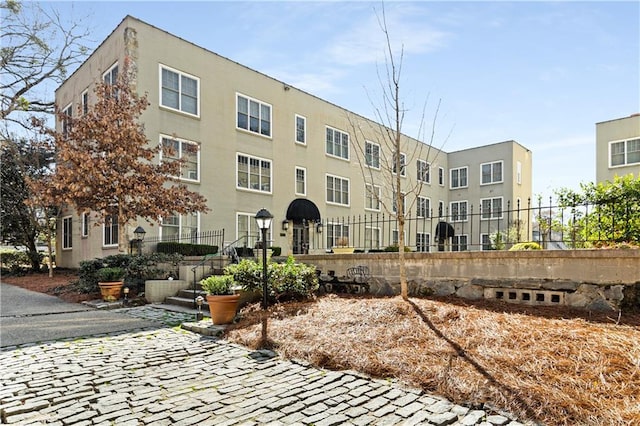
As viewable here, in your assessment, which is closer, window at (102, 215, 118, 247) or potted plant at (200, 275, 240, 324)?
potted plant at (200, 275, 240, 324)

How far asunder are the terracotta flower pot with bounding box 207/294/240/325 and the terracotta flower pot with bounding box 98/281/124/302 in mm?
5198

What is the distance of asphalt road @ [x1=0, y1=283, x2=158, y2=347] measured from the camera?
7.23 m

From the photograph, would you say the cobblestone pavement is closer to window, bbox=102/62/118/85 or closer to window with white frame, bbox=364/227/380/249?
window, bbox=102/62/118/85

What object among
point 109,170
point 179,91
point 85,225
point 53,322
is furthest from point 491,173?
point 53,322

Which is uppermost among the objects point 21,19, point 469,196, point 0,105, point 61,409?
point 21,19

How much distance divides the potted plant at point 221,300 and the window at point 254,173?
11568 mm

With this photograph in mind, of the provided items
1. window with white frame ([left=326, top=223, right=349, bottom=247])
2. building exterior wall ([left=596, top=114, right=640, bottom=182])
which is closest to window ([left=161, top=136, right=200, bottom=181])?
window with white frame ([left=326, top=223, right=349, bottom=247])

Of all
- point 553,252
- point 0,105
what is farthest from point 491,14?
point 0,105

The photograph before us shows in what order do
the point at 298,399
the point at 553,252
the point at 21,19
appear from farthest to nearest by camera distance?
the point at 21,19 < the point at 553,252 < the point at 298,399

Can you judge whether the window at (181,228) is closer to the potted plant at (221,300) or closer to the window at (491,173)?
the potted plant at (221,300)

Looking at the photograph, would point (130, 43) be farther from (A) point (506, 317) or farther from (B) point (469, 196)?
(B) point (469, 196)

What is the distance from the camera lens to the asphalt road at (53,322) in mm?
7229

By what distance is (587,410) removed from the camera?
11.2ft

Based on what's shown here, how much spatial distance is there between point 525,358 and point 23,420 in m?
5.20
